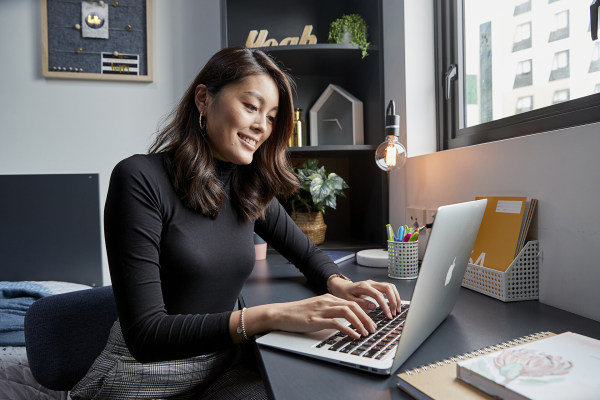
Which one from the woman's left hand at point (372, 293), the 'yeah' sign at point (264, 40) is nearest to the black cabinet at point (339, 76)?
the 'yeah' sign at point (264, 40)

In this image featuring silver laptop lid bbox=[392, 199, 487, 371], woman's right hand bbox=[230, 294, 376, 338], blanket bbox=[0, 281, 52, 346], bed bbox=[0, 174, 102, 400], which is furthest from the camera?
bed bbox=[0, 174, 102, 400]

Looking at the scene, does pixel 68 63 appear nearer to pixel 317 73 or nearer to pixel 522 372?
pixel 317 73

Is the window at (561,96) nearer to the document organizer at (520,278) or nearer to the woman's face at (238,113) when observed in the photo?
the document organizer at (520,278)

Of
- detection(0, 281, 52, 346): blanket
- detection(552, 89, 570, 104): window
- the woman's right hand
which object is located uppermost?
detection(552, 89, 570, 104): window

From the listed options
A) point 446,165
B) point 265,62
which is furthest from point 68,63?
point 446,165

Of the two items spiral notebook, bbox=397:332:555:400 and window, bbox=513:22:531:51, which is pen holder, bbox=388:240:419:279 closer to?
spiral notebook, bbox=397:332:555:400

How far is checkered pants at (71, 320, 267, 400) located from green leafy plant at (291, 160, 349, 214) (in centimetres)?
80

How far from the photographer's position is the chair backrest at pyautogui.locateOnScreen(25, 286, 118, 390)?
38.6 inches

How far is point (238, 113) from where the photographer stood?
1.05 metres

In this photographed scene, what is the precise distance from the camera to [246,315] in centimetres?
77

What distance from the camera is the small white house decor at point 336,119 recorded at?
5.91 feet

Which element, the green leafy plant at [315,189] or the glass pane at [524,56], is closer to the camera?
the glass pane at [524,56]

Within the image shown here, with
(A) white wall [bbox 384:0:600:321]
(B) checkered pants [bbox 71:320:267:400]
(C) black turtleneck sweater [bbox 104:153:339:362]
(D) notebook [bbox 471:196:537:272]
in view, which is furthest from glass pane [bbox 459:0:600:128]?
(B) checkered pants [bbox 71:320:267:400]

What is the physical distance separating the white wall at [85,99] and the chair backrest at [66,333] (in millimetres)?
1106
